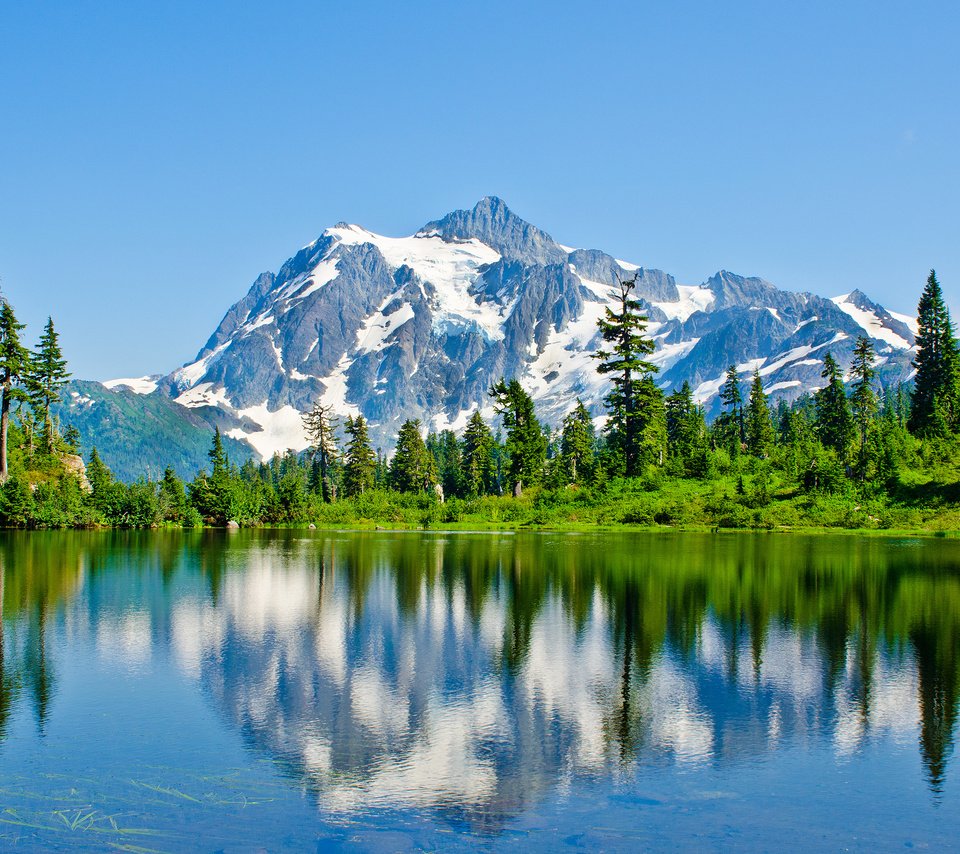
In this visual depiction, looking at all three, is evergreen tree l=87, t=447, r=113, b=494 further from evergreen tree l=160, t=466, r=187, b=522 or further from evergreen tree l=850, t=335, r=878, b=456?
evergreen tree l=850, t=335, r=878, b=456

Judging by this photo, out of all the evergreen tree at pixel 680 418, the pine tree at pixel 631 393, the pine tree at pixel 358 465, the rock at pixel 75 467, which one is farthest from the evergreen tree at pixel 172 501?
the evergreen tree at pixel 680 418

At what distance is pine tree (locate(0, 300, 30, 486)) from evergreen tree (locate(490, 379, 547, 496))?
4829cm

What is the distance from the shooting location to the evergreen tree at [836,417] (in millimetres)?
91562

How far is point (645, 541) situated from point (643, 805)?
48167 mm

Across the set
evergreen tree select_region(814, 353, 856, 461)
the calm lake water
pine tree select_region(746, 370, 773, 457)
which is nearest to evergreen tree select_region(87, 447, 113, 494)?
pine tree select_region(746, 370, 773, 457)

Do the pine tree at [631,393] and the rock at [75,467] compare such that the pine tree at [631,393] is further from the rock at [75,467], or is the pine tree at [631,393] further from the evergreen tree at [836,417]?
the rock at [75,467]

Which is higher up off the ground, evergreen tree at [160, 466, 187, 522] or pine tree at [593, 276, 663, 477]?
pine tree at [593, 276, 663, 477]

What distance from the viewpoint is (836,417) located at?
10006 cm

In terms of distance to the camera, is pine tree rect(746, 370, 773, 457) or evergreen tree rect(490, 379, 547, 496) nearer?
evergreen tree rect(490, 379, 547, 496)

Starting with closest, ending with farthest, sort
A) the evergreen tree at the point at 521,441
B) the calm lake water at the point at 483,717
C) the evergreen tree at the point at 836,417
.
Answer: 1. the calm lake water at the point at 483,717
2. the evergreen tree at the point at 836,417
3. the evergreen tree at the point at 521,441

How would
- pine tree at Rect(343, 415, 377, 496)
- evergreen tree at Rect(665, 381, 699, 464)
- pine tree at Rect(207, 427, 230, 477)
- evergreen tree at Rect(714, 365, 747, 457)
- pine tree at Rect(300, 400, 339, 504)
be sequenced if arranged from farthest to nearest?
pine tree at Rect(300, 400, 339, 504)
pine tree at Rect(343, 415, 377, 496)
evergreen tree at Rect(714, 365, 747, 457)
evergreen tree at Rect(665, 381, 699, 464)
pine tree at Rect(207, 427, 230, 477)

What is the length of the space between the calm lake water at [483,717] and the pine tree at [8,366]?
181 ft

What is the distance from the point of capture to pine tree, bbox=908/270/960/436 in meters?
91.9

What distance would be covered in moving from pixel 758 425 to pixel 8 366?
87196mm
